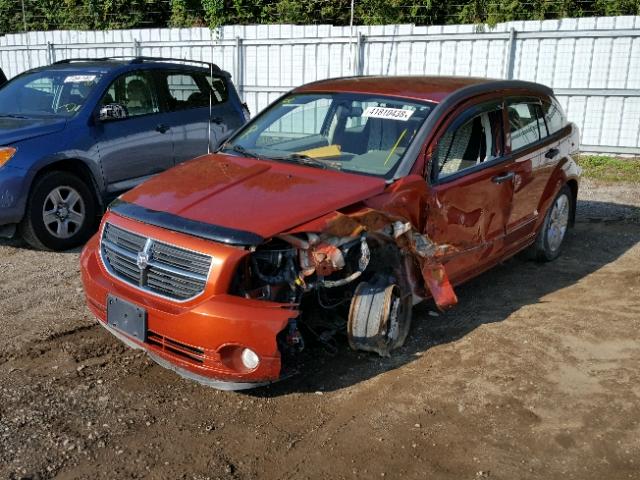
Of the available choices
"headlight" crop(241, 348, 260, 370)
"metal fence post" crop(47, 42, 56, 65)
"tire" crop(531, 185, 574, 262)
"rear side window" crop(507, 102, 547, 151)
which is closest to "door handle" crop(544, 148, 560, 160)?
"rear side window" crop(507, 102, 547, 151)

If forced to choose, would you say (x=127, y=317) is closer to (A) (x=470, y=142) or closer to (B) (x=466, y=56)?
(A) (x=470, y=142)

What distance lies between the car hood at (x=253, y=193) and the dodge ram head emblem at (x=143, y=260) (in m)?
0.29

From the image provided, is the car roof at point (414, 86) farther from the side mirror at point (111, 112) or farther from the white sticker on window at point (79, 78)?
the white sticker on window at point (79, 78)

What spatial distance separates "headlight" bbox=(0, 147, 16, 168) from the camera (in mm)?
5777

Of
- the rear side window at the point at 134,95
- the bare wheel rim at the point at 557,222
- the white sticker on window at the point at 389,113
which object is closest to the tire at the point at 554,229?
the bare wheel rim at the point at 557,222

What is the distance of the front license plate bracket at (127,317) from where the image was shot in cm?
348

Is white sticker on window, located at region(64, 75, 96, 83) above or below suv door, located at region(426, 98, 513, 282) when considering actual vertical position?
above

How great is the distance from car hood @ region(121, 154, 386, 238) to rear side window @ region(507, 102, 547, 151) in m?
1.75

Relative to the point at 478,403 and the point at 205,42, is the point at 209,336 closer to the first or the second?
the point at 478,403

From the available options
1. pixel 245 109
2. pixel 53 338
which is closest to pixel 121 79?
pixel 245 109

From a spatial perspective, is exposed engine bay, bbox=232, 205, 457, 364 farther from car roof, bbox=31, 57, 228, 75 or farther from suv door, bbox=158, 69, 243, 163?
car roof, bbox=31, 57, 228, 75

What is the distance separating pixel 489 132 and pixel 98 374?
3.33m

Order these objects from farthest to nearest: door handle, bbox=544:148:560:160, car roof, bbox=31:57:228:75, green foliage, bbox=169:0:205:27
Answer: green foliage, bbox=169:0:205:27, car roof, bbox=31:57:228:75, door handle, bbox=544:148:560:160

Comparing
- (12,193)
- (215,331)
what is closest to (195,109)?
(12,193)
